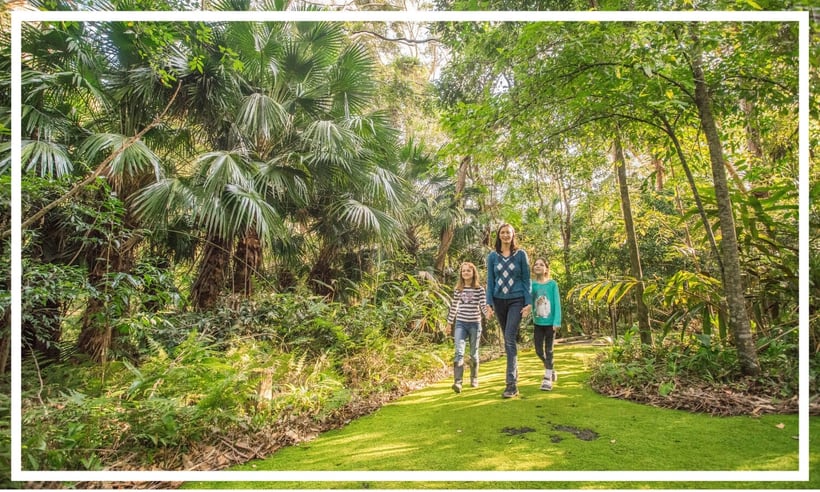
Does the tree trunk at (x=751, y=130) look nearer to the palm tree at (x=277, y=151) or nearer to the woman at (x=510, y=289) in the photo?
the woman at (x=510, y=289)

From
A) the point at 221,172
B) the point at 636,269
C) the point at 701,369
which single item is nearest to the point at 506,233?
the point at 701,369

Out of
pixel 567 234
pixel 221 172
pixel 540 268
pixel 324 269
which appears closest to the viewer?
pixel 540 268

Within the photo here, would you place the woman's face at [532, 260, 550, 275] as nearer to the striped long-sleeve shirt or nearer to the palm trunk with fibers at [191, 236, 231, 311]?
the striped long-sleeve shirt

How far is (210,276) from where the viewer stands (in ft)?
17.0

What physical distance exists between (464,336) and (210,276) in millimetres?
3421

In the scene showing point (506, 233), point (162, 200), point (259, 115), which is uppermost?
point (259, 115)

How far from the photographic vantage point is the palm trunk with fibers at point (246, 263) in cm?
525

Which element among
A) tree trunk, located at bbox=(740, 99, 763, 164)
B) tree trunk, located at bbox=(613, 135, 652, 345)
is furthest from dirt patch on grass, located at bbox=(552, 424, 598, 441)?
tree trunk, located at bbox=(740, 99, 763, 164)

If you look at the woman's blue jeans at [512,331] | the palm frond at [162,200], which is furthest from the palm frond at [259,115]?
the woman's blue jeans at [512,331]

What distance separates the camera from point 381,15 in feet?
7.96

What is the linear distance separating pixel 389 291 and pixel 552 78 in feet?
13.4

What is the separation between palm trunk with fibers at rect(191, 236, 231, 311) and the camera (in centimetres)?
512

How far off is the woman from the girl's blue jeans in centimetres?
32
